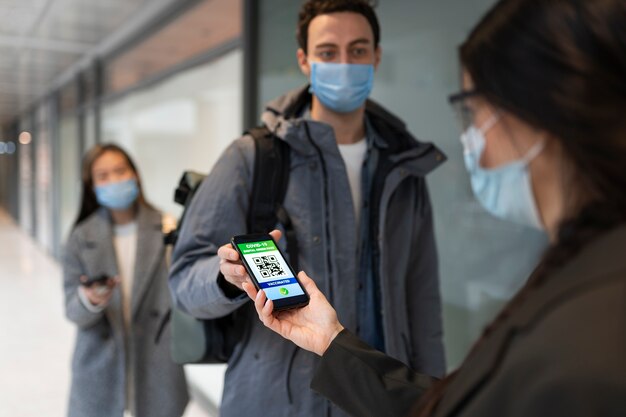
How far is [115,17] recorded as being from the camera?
179 inches

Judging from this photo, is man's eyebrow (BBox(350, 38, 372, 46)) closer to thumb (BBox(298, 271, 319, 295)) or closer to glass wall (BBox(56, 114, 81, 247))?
thumb (BBox(298, 271, 319, 295))

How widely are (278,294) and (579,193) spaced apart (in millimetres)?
640

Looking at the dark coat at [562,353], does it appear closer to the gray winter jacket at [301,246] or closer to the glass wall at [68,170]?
the gray winter jacket at [301,246]

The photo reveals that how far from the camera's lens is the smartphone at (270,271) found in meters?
1.07

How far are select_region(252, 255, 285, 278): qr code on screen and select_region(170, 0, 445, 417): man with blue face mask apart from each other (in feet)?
0.24

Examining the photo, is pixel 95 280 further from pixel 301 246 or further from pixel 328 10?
pixel 328 10

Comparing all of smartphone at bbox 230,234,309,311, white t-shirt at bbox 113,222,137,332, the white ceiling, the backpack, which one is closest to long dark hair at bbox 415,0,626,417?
smartphone at bbox 230,234,309,311

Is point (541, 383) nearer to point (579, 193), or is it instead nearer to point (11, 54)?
point (579, 193)

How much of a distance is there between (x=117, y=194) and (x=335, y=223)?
119 cm

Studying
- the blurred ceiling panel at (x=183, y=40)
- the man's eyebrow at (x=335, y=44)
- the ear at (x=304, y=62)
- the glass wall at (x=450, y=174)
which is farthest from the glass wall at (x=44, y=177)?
the man's eyebrow at (x=335, y=44)

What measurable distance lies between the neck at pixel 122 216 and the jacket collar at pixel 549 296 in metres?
1.86

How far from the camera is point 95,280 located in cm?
186

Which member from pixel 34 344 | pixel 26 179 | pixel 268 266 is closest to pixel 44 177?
pixel 26 179

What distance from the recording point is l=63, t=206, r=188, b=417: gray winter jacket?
6.20ft
